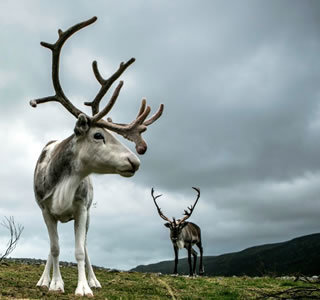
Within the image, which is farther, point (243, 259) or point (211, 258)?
point (211, 258)

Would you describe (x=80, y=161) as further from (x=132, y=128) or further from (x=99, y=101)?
(x=99, y=101)

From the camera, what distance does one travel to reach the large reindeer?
6473mm

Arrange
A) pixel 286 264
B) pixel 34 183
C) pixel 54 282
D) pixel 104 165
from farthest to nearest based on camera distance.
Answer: pixel 286 264, pixel 34 183, pixel 54 282, pixel 104 165

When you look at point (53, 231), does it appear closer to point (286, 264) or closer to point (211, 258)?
point (286, 264)

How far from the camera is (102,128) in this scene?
22.0 feet

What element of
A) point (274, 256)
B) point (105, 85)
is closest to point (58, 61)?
point (105, 85)

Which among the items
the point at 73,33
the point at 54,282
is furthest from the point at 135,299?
the point at 73,33

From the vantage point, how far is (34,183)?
7.55m

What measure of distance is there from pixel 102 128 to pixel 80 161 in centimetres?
63

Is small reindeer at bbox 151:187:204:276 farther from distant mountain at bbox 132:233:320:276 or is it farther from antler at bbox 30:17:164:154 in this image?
distant mountain at bbox 132:233:320:276

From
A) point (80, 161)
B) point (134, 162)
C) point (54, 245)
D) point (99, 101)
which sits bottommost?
point (54, 245)

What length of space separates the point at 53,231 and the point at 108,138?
2009 mm

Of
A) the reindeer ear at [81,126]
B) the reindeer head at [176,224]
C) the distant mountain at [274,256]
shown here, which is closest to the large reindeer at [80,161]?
the reindeer ear at [81,126]

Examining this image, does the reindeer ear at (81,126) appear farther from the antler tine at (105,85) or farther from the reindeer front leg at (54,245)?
the reindeer front leg at (54,245)
